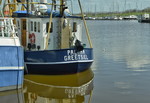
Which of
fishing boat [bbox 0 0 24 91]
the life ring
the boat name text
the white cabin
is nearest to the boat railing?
fishing boat [bbox 0 0 24 91]

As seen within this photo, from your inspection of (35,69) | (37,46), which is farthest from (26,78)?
(37,46)

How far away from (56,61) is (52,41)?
2.11 metres

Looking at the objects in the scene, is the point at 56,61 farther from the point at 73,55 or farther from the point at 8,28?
the point at 8,28

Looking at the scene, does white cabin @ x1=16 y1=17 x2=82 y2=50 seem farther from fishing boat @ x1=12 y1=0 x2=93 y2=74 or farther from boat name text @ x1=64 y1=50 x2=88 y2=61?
boat name text @ x1=64 y1=50 x2=88 y2=61

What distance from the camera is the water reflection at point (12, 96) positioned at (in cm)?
1277

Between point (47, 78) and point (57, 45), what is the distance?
2.35m

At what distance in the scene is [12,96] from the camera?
13242mm

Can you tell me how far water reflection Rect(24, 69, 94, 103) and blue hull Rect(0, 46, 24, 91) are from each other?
86 cm

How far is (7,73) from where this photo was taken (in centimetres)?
1344

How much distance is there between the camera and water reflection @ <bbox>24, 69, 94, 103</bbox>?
1371cm

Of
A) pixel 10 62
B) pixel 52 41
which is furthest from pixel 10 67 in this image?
pixel 52 41

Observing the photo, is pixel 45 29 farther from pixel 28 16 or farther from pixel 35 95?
pixel 35 95

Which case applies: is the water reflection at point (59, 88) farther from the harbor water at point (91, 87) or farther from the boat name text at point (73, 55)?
the boat name text at point (73, 55)

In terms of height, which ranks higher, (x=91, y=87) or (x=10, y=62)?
(x=10, y=62)
